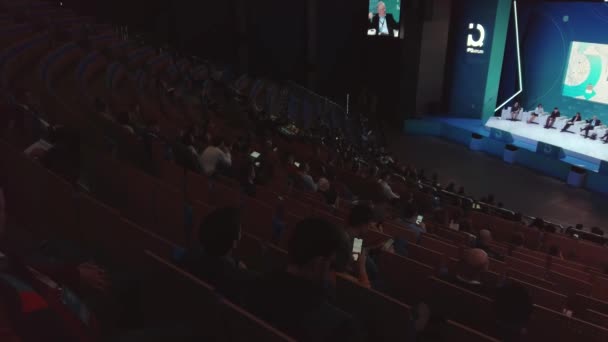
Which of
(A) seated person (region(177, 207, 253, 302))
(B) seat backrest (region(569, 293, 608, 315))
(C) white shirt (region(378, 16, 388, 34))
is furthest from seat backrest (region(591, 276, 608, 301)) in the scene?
(C) white shirt (region(378, 16, 388, 34))

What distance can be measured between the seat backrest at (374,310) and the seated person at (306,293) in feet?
1.79

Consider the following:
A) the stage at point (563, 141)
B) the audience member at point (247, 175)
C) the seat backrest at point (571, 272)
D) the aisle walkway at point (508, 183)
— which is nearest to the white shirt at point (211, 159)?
the audience member at point (247, 175)

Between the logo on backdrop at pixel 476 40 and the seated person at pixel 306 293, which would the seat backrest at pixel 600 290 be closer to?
the seated person at pixel 306 293

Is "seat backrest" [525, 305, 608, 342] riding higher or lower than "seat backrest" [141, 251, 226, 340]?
lower

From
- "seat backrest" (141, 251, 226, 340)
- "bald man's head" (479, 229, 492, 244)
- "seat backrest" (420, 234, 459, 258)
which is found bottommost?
"bald man's head" (479, 229, 492, 244)

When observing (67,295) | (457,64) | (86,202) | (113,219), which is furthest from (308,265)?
(457,64)

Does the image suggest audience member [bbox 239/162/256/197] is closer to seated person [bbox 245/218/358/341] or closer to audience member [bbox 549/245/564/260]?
seated person [bbox 245/218/358/341]

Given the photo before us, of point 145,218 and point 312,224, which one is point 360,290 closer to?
point 312,224

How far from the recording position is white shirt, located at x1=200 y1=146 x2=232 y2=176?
5.57m

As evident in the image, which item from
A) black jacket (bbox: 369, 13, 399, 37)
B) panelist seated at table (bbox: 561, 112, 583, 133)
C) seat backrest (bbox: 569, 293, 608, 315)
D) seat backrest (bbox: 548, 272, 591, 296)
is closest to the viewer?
seat backrest (bbox: 569, 293, 608, 315)

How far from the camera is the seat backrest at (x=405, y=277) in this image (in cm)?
339

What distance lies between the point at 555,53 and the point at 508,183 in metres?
5.74

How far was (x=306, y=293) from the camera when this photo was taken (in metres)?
1.86

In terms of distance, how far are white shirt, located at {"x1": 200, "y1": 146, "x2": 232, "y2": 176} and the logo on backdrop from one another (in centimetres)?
1167
